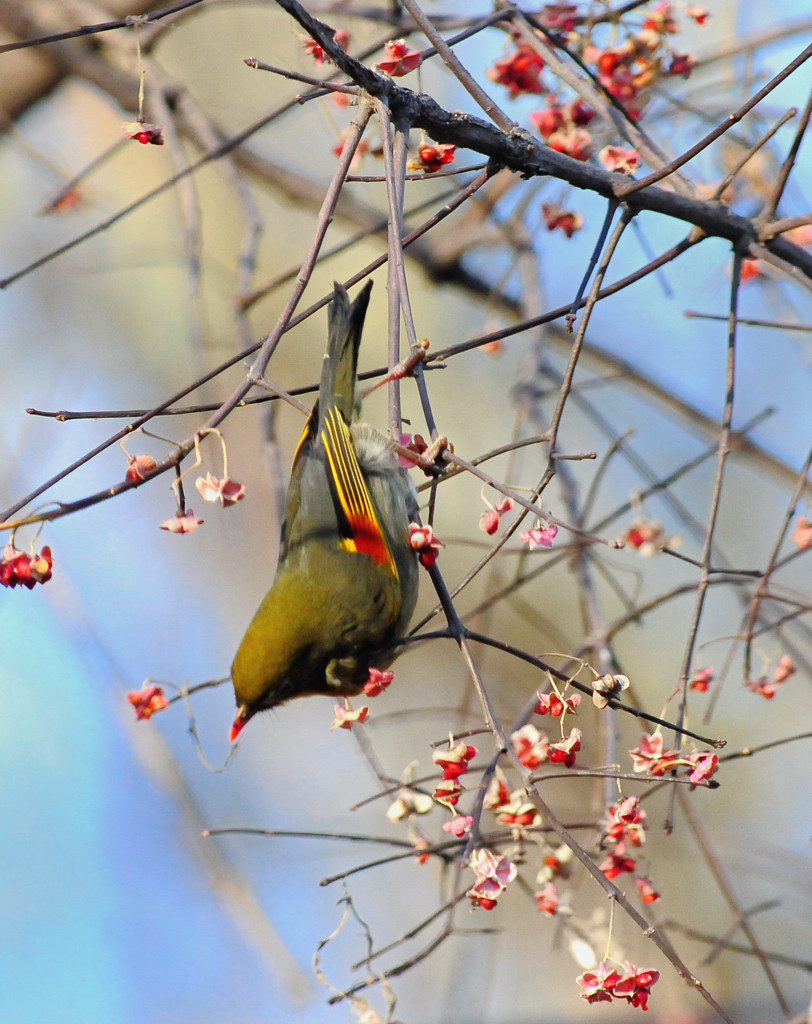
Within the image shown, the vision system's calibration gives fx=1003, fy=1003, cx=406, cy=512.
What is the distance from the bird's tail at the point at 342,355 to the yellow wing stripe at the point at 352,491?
12cm

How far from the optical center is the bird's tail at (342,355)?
3369 mm

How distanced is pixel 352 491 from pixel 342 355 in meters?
0.55

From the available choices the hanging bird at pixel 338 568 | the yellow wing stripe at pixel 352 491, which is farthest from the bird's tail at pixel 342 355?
the yellow wing stripe at pixel 352 491

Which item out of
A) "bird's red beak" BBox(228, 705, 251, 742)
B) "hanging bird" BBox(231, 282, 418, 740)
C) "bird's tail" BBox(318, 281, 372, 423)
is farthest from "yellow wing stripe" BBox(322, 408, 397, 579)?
"bird's red beak" BBox(228, 705, 251, 742)

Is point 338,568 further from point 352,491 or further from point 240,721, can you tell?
point 240,721

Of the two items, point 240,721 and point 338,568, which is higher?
point 338,568

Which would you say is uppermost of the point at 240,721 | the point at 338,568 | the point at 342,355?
the point at 342,355

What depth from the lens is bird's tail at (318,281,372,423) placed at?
11.1 ft

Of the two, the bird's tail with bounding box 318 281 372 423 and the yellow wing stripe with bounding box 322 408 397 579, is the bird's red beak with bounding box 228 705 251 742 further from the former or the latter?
the bird's tail with bounding box 318 281 372 423

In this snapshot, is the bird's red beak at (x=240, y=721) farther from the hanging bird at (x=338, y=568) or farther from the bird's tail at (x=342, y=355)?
the bird's tail at (x=342, y=355)

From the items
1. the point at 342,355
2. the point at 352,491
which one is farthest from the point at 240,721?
the point at 342,355

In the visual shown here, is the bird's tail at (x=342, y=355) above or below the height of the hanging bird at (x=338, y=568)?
above

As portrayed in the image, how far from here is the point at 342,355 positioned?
3.48 metres

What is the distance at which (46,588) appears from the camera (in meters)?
3.10
